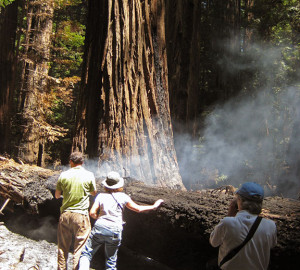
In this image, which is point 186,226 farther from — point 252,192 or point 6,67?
point 6,67

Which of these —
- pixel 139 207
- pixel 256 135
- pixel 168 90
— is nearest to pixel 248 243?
pixel 139 207

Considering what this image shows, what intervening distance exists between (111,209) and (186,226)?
918mm

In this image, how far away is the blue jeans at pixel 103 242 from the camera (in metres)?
3.64

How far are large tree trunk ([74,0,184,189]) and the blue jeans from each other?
2043mm

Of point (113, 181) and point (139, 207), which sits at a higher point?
point (113, 181)

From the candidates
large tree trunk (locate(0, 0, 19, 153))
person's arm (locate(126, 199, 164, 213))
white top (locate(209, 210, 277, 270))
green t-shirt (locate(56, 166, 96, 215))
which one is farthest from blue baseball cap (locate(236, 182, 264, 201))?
large tree trunk (locate(0, 0, 19, 153))

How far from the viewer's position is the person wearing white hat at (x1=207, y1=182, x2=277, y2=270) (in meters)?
2.44

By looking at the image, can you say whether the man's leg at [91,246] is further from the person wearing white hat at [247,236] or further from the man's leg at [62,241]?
the person wearing white hat at [247,236]

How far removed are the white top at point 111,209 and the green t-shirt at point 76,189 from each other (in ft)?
1.57

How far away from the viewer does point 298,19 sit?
13.0 metres

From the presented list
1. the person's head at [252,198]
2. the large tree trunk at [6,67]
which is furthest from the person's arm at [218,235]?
the large tree trunk at [6,67]

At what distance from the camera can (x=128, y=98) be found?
19.5 feet

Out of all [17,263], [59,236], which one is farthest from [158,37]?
[17,263]

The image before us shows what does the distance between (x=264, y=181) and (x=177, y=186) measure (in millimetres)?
7358
